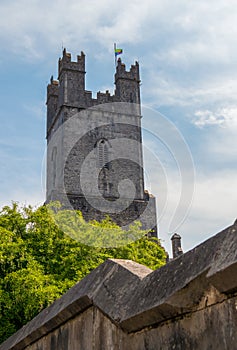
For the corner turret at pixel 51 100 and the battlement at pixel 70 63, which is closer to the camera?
the battlement at pixel 70 63

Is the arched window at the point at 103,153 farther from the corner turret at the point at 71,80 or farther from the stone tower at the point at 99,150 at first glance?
the corner turret at the point at 71,80

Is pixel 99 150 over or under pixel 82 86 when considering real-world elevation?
under

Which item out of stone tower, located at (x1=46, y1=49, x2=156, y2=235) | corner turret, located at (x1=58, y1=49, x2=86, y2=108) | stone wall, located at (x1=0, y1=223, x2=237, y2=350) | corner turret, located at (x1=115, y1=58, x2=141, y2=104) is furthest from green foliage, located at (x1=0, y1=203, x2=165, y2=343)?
corner turret, located at (x1=115, y1=58, x2=141, y2=104)

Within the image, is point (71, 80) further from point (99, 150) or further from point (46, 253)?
point (46, 253)

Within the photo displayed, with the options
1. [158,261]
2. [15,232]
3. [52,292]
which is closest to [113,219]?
[158,261]

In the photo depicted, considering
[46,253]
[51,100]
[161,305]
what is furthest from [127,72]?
[161,305]

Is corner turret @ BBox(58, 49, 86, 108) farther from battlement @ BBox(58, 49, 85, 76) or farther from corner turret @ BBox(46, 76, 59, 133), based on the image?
corner turret @ BBox(46, 76, 59, 133)

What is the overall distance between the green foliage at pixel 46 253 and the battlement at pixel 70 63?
79.4ft

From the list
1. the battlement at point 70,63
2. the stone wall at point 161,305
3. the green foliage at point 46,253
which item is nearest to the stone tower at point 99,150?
the battlement at point 70,63

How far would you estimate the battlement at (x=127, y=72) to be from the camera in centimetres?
4744

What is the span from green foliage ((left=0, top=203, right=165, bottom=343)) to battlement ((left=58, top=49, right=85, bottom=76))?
24214 mm

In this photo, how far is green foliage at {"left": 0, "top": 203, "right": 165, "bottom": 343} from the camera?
52.1 ft

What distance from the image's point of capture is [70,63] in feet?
150

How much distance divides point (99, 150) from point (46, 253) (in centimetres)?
2607
